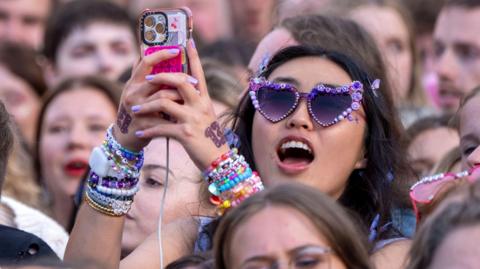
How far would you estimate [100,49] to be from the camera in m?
9.12

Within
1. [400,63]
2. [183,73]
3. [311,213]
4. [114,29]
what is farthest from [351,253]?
[114,29]

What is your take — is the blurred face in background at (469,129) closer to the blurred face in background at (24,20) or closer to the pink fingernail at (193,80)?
the pink fingernail at (193,80)

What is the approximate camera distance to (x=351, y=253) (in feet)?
12.9

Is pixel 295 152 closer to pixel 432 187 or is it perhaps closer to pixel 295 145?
pixel 295 145

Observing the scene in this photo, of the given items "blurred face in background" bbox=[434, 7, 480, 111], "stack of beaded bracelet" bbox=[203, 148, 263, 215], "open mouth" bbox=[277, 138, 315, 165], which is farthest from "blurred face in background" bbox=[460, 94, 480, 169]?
"blurred face in background" bbox=[434, 7, 480, 111]

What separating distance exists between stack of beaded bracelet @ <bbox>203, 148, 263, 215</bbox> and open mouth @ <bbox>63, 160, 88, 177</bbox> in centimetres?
326

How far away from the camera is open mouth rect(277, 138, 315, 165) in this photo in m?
4.90

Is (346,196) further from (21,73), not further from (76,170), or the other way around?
(21,73)

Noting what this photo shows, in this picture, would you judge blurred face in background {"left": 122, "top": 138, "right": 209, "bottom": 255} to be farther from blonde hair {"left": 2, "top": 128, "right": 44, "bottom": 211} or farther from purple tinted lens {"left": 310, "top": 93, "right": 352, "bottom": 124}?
blonde hair {"left": 2, "top": 128, "right": 44, "bottom": 211}

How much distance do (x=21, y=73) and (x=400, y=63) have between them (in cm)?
261

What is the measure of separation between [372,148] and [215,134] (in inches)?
31.9

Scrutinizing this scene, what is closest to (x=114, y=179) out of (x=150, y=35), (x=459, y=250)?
(x=150, y=35)

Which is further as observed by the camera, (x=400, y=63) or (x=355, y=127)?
(x=400, y=63)

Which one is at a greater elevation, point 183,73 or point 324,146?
point 183,73
